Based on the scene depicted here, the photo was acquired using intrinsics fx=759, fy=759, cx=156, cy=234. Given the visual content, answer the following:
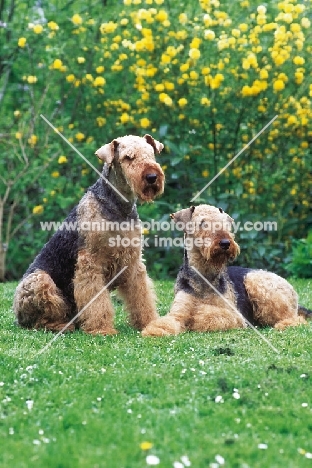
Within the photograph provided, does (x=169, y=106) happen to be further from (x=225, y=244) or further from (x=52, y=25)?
(x=225, y=244)

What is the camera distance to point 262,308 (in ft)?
20.9

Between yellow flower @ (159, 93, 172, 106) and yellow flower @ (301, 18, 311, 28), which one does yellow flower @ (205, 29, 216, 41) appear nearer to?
yellow flower @ (159, 93, 172, 106)

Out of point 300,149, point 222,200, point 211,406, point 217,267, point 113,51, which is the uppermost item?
point 113,51

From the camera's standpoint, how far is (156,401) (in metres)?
4.16

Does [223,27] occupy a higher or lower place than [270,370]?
higher

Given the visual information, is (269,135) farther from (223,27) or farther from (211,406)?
(211,406)

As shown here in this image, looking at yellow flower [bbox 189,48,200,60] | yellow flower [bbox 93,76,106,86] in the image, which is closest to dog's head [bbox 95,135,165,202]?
yellow flower [bbox 189,48,200,60]

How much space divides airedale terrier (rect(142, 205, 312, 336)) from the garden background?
2441mm

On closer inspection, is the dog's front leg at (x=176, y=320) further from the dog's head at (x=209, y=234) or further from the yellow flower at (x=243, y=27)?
the yellow flower at (x=243, y=27)

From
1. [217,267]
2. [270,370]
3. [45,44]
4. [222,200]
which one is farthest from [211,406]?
[45,44]

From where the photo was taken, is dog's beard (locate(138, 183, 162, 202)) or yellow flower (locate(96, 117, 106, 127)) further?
yellow flower (locate(96, 117, 106, 127))

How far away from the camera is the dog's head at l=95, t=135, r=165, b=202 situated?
18.6 ft

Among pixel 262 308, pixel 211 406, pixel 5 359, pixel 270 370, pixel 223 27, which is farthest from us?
pixel 223 27

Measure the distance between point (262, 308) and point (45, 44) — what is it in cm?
492
